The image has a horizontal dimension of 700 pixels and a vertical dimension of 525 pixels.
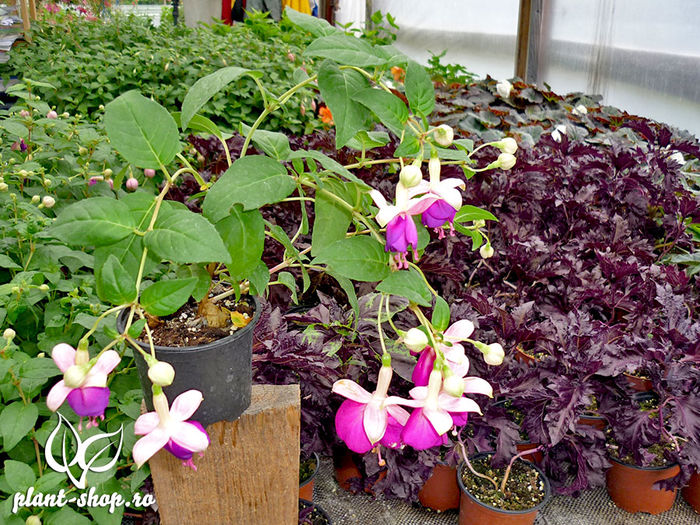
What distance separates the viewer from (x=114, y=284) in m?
0.54

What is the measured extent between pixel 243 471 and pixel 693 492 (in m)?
1.15

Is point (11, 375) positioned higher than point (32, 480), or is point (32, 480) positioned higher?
point (11, 375)

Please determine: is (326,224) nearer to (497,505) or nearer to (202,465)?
(202,465)

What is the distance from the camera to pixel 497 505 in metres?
1.23

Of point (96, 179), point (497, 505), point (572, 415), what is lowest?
point (497, 505)

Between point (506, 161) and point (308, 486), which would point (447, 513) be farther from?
point (506, 161)

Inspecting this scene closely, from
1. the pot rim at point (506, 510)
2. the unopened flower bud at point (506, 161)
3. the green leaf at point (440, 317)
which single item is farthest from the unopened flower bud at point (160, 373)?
the pot rim at point (506, 510)

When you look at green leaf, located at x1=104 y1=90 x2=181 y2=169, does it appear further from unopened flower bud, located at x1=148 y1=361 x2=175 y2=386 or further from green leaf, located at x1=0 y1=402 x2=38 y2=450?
green leaf, located at x1=0 y1=402 x2=38 y2=450

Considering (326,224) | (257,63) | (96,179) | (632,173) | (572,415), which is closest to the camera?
(326,224)

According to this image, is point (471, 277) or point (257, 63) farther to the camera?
point (257, 63)

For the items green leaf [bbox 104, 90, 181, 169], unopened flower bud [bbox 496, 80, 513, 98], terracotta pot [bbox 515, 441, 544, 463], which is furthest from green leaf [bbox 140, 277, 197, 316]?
unopened flower bud [bbox 496, 80, 513, 98]

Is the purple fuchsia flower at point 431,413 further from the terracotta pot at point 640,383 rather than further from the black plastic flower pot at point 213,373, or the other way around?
the terracotta pot at point 640,383

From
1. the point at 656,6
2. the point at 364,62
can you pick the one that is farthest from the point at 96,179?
the point at 656,6

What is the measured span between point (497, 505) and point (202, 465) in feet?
2.34
